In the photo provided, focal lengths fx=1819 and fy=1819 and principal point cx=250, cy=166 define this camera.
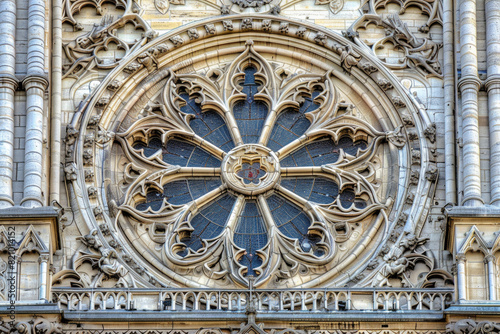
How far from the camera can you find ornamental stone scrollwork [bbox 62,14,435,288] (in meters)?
32.3

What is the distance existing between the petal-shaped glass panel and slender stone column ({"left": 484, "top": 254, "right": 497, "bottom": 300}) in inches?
145

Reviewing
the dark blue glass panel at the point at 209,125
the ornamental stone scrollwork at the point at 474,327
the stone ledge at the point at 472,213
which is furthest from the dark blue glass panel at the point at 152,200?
the ornamental stone scrollwork at the point at 474,327

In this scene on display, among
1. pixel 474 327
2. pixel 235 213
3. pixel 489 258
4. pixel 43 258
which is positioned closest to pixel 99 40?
pixel 235 213

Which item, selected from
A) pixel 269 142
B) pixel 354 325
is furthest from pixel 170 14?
pixel 354 325

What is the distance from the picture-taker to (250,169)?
3369 centimetres

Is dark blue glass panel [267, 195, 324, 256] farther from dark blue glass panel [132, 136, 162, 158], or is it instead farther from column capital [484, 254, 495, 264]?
column capital [484, 254, 495, 264]

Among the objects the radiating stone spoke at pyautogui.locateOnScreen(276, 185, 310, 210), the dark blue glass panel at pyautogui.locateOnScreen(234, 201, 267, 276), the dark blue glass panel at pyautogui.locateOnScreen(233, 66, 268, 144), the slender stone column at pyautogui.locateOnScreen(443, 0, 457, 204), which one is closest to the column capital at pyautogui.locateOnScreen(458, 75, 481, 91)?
the slender stone column at pyautogui.locateOnScreen(443, 0, 457, 204)

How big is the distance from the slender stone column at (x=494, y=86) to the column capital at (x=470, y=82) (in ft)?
0.58

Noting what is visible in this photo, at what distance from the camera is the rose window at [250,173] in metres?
32.6

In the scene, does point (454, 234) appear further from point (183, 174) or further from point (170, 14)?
point (170, 14)

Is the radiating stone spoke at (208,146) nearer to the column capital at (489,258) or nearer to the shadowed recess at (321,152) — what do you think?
the shadowed recess at (321,152)

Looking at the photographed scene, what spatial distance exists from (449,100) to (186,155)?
4983mm

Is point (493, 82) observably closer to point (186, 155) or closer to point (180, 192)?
point (186, 155)

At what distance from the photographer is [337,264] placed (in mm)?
32500
